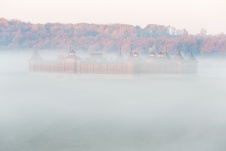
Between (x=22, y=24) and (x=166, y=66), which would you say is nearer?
(x=166, y=66)

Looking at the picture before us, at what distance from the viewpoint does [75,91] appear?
176 ft

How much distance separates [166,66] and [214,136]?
1698 inches

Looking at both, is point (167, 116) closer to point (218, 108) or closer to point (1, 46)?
point (218, 108)

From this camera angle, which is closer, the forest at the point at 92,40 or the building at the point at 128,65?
the building at the point at 128,65

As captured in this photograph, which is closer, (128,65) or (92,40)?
(128,65)

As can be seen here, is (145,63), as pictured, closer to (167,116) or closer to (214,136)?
(167,116)

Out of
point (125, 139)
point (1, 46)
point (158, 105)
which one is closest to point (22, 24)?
point (1, 46)

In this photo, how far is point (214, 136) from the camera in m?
30.0

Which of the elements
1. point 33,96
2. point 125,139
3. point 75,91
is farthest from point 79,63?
point 125,139

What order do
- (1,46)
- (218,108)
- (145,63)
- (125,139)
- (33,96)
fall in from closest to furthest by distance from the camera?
1. (125,139)
2. (218,108)
3. (33,96)
4. (145,63)
5. (1,46)

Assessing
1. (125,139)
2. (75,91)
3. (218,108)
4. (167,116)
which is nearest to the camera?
(125,139)

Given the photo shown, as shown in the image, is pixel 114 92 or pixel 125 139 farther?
pixel 114 92

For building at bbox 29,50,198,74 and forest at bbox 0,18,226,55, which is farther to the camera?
forest at bbox 0,18,226,55

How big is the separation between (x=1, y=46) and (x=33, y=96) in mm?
75055
